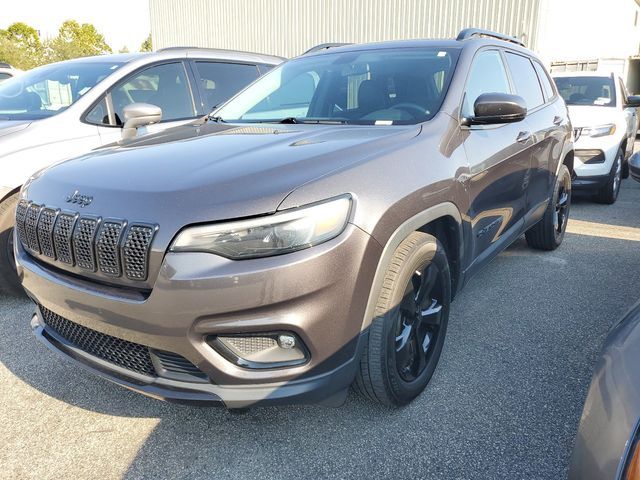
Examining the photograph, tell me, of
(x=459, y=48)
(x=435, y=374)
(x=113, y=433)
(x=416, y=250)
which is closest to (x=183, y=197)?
(x=416, y=250)

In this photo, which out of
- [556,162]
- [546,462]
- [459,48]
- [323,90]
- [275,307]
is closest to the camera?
[275,307]

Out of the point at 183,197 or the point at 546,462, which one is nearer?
the point at 183,197

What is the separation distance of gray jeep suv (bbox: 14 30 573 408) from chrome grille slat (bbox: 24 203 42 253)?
0.04 feet

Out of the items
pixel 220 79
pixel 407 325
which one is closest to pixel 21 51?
pixel 220 79

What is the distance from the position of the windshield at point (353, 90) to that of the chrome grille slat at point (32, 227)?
4.37ft

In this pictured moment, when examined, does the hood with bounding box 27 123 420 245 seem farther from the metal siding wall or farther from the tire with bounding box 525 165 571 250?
the metal siding wall

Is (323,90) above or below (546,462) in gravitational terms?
above

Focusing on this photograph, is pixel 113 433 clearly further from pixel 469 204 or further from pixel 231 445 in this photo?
pixel 469 204

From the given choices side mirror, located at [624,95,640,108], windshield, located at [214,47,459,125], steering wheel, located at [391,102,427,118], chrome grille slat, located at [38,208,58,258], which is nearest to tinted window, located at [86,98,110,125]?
windshield, located at [214,47,459,125]

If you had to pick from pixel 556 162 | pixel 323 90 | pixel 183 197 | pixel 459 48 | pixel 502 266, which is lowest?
pixel 502 266

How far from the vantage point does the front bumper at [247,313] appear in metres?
1.73

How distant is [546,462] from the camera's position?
2.06m

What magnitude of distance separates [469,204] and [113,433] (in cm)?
199

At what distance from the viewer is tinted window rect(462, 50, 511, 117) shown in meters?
2.86
